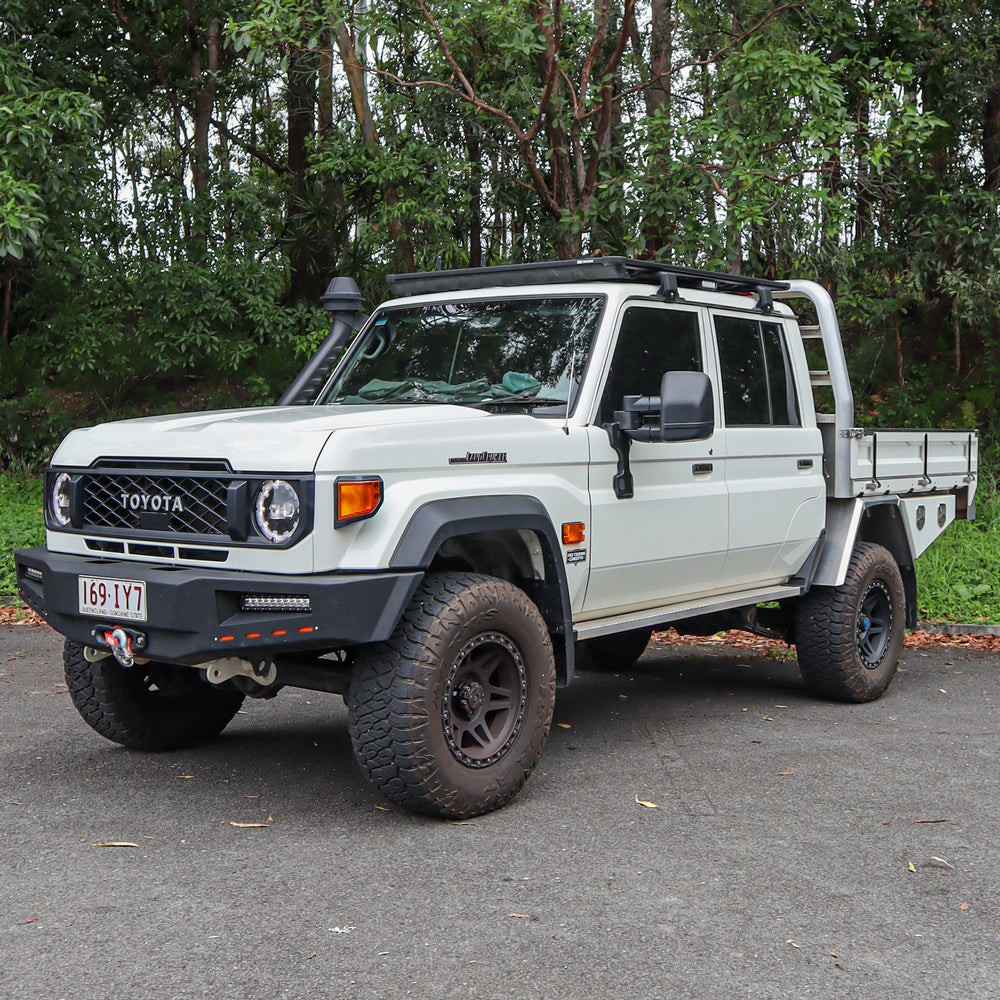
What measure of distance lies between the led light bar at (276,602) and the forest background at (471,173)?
18.2 ft

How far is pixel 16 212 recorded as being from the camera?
8.67 m

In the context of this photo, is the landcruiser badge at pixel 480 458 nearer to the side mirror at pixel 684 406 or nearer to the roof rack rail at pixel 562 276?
the side mirror at pixel 684 406

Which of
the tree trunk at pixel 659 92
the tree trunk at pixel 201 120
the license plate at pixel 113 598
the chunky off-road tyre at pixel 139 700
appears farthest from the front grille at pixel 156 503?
the tree trunk at pixel 201 120

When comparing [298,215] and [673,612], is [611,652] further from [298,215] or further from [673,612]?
[298,215]

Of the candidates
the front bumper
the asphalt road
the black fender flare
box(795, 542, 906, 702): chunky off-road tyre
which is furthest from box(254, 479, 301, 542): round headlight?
box(795, 542, 906, 702): chunky off-road tyre

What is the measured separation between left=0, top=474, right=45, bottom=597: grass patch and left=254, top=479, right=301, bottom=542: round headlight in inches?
264

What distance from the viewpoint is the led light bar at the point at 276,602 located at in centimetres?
407

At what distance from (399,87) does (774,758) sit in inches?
351

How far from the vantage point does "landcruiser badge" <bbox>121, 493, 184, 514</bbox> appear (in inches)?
174

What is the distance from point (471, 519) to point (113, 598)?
135cm

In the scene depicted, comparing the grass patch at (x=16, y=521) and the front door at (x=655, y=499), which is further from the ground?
the front door at (x=655, y=499)

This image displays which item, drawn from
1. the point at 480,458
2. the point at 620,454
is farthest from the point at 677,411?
the point at 480,458

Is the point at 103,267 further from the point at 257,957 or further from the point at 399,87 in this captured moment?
the point at 257,957

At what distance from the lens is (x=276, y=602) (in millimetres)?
4105
